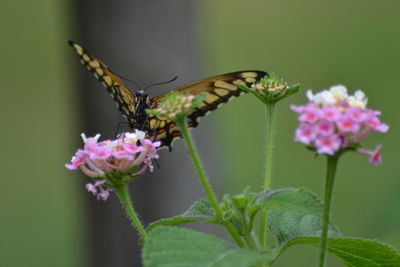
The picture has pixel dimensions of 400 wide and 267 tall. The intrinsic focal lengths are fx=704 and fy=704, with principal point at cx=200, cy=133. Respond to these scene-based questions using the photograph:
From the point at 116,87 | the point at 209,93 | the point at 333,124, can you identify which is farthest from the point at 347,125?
the point at 116,87

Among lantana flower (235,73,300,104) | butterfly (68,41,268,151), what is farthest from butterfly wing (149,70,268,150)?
lantana flower (235,73,300,104)

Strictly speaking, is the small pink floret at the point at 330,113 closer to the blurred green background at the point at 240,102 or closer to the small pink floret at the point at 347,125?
the small pink floret at the point at 347,125

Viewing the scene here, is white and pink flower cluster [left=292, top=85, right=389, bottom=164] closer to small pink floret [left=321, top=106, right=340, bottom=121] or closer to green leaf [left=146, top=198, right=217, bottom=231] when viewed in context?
small pink floret [left=321, top=106, right=340, bottom=121]

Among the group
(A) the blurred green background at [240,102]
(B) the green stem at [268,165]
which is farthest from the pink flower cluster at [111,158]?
(A) the blurred green background at [240,102]

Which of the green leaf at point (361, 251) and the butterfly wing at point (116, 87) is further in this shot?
the butterfly wing at point (116, 87)

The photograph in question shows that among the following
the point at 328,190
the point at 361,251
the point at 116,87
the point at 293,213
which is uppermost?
the point at 116,87

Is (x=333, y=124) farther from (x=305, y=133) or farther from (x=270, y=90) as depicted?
(x=270, y=90)
